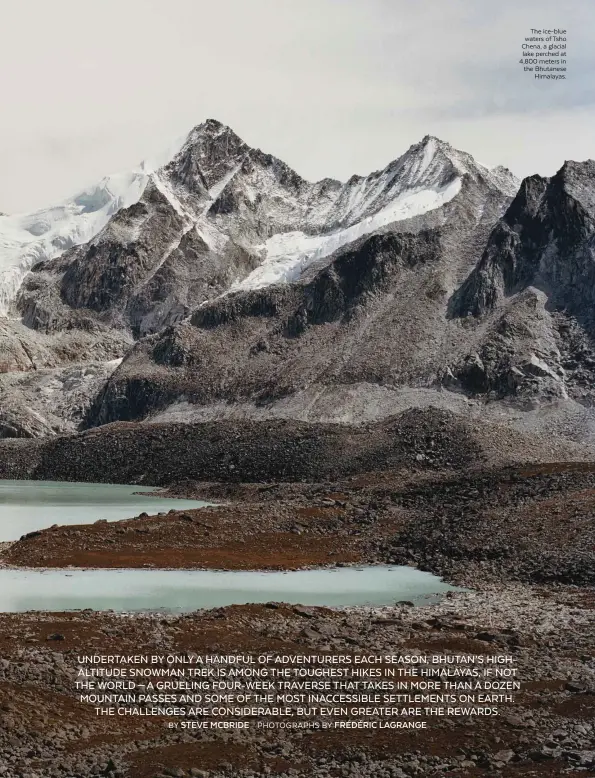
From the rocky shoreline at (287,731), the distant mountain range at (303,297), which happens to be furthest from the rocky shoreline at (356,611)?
the distant mountain range at (303,297)

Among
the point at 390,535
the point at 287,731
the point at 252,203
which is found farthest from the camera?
the point at 252,203

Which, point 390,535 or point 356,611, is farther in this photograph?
point 390,535

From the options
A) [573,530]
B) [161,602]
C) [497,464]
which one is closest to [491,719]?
[161,602]

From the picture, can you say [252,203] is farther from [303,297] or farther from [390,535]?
[390,535]

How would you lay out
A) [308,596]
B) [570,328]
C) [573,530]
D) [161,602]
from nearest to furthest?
[161,602]
[308,596]
[573,530]
[570,328]

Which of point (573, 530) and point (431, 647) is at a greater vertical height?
point (573, 530)

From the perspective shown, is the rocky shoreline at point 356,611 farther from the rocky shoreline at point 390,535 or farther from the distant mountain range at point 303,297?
the distant mountain range at point 303,297

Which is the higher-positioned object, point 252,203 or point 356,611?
point 252,203

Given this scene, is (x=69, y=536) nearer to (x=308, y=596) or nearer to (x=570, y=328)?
(x=308, y=596)

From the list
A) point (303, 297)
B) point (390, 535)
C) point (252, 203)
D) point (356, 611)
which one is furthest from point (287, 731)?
point (252, 203)
